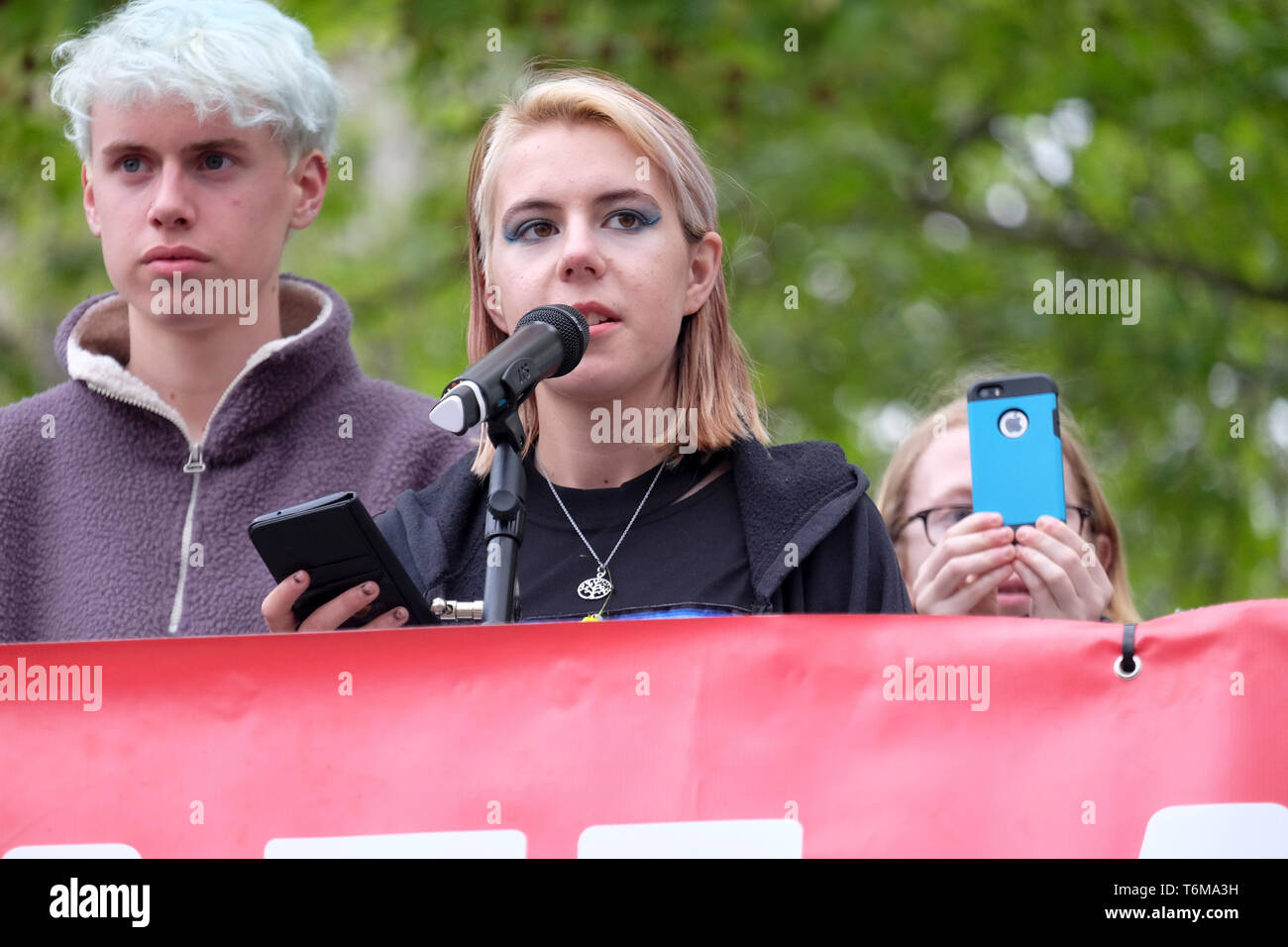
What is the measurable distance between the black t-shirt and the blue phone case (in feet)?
1.43

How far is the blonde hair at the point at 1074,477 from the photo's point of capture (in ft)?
12.2

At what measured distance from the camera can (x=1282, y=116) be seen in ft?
23.8

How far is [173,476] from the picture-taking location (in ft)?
10.7

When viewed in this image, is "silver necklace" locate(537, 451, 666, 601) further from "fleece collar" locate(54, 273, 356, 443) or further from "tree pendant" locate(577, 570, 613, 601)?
"fleece collar" locate(54, 273, 356, 443)

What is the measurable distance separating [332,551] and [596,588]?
49 centimetres

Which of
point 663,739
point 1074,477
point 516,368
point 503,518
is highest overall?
point 1074,477

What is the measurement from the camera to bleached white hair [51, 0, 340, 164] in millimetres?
3096

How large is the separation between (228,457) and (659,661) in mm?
1307

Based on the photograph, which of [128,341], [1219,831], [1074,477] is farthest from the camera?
[1074,477]

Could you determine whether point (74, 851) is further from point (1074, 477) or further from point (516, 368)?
point (1074, 477)

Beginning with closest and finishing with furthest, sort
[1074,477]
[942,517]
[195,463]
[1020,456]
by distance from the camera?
[1020,456], [195,463], [942,517], [1074,477]

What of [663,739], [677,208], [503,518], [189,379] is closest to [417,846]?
[663,739]

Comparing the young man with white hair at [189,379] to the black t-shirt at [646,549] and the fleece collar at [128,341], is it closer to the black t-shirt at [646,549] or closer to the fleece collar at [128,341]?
the fleece collar at [128,341]
